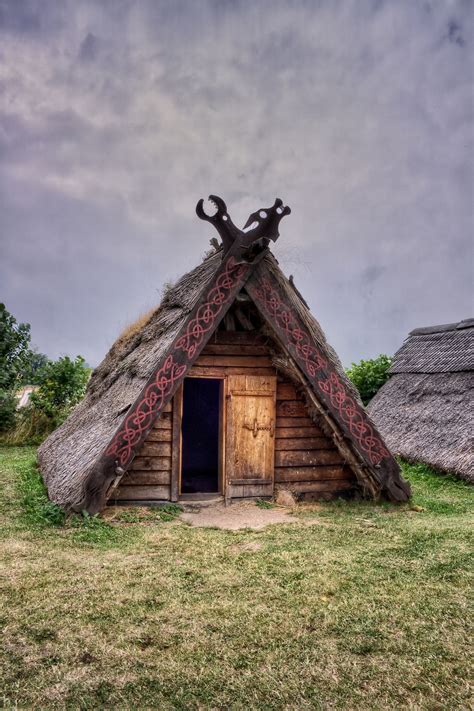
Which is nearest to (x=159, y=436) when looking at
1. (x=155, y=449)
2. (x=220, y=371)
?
(x=155, y=449)

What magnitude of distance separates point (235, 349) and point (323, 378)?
4.79 ft

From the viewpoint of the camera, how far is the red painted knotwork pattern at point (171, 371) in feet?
23.5

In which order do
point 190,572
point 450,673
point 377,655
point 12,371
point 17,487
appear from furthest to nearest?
Result: point 12,371
point 17,487
point 190,572
point 377,655
point 450,673

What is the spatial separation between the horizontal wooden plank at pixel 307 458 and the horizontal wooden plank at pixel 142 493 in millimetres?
1795

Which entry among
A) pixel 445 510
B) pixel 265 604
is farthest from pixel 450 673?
pixel 445 510

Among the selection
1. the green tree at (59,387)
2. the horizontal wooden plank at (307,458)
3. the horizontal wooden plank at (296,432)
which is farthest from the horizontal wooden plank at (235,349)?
the green tree at (59,387)

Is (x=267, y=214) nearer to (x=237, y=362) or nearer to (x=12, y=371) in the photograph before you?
(x=237, y=362)

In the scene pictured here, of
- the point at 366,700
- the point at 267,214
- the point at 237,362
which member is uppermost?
the point at 267,214

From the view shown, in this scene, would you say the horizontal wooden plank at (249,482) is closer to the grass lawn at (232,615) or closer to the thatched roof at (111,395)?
the grass lawn at (232,615)

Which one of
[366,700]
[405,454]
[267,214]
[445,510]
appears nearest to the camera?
[366,700]

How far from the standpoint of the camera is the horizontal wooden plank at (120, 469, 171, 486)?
7887 mm

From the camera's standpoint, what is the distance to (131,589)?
475 centimetres

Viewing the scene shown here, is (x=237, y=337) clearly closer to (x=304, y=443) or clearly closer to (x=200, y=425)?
(x=304, y=443)

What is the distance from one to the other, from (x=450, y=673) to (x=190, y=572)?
2.50m
